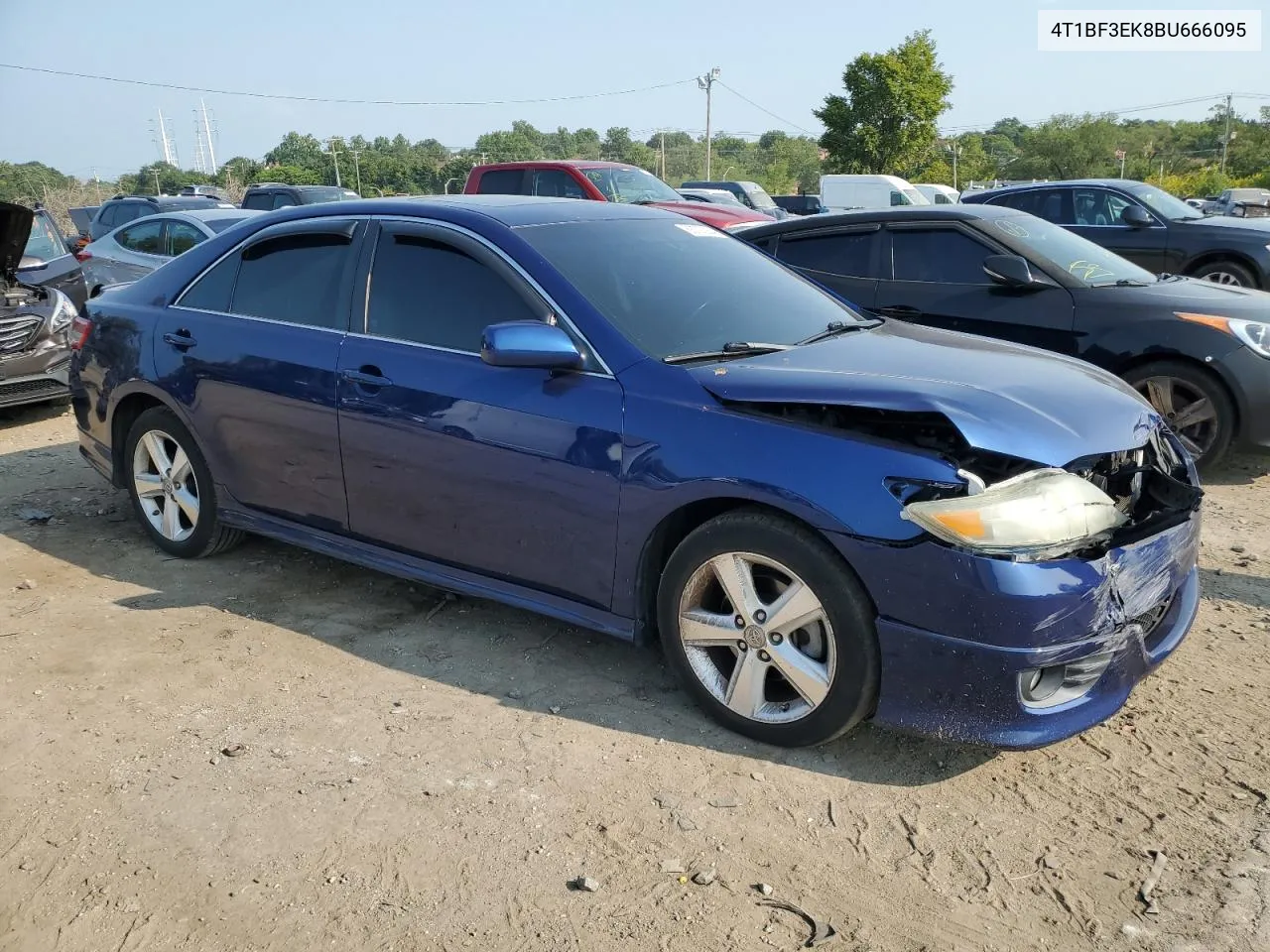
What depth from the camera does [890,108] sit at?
4484 cm

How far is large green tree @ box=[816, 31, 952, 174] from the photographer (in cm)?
4459

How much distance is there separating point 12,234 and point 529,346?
666 cm

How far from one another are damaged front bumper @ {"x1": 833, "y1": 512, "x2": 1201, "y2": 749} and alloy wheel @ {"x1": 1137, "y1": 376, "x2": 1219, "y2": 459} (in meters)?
3.57

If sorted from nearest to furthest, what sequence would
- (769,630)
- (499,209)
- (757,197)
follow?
(769,630) → (499,209) → (757,197)

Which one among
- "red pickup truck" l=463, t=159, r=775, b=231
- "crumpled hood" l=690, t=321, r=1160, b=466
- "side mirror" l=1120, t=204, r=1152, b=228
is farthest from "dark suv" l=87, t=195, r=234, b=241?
"crumpled hood" l=690, t=321, r=1160, b=466

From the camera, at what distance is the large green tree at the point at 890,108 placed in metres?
Answer: 44.6

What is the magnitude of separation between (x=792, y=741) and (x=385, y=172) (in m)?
76.4

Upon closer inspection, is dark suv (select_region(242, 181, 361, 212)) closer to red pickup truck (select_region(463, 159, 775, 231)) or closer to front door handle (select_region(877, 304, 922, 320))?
red pickup truck (select_region(463, 159, 775, 231))

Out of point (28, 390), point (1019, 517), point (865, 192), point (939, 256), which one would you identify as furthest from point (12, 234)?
point (865, 192)

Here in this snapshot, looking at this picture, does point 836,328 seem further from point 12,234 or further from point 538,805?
point 12,234

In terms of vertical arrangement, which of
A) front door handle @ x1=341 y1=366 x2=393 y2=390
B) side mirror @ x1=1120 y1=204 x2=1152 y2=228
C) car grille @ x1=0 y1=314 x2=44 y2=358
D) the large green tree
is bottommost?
car grille @ x1=0 y1=314 x2=44 y2=358

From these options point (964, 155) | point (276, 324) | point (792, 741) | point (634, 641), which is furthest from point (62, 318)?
point (964, 155)

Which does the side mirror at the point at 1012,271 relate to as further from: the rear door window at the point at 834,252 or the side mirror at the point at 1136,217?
the side mirror at the point at 1136,217

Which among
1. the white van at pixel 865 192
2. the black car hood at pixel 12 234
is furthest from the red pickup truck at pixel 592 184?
the white van at pixel 865 192
